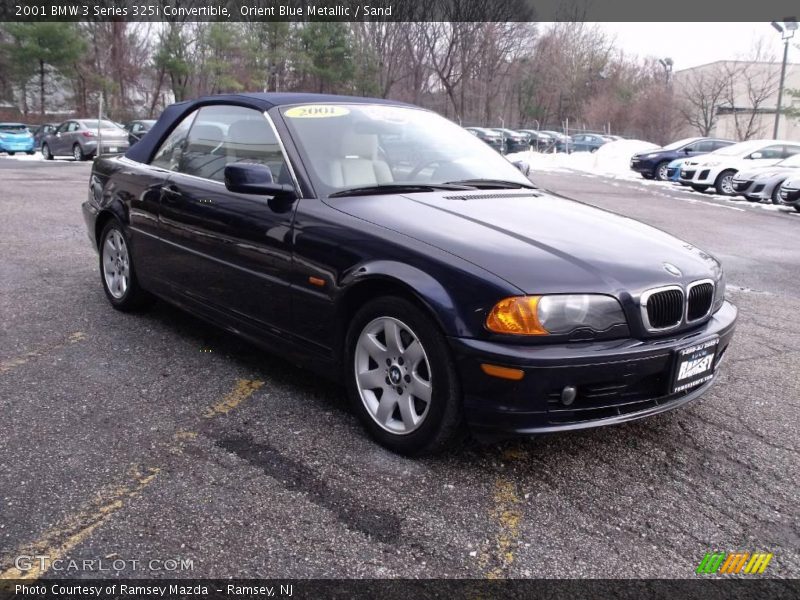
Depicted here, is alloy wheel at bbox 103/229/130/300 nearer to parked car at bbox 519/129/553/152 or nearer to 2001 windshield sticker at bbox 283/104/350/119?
2001 windshield sticker at bbox 283/104/350/119

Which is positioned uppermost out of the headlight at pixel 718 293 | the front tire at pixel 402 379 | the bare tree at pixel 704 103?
the bare tree at pixel 704 103

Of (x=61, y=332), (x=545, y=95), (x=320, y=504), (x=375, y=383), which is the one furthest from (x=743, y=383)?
(x=545, y=95)

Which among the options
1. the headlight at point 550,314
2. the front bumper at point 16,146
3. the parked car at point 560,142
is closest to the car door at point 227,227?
the headlight at point 550,314

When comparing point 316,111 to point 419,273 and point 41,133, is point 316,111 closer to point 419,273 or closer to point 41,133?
point 419,273

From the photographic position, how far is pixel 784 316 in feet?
19.4

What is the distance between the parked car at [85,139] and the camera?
74.9 ft

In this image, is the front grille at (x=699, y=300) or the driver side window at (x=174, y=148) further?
the driver side window at (x=174, y=148)

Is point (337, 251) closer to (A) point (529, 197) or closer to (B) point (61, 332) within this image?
(A) point (529, 197)

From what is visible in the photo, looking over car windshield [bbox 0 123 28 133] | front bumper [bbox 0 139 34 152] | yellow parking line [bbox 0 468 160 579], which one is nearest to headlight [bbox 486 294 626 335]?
yellow parking line [bbox 0 468 160 579]

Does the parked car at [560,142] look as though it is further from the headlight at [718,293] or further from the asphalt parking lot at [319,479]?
the asphalt parking lot at [319,479]

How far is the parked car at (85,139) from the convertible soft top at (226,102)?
18.9 meters

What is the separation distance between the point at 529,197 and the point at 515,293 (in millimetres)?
1386

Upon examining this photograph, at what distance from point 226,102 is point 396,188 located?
4.35 feet

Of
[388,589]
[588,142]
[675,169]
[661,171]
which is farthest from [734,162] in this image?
[588,142]
